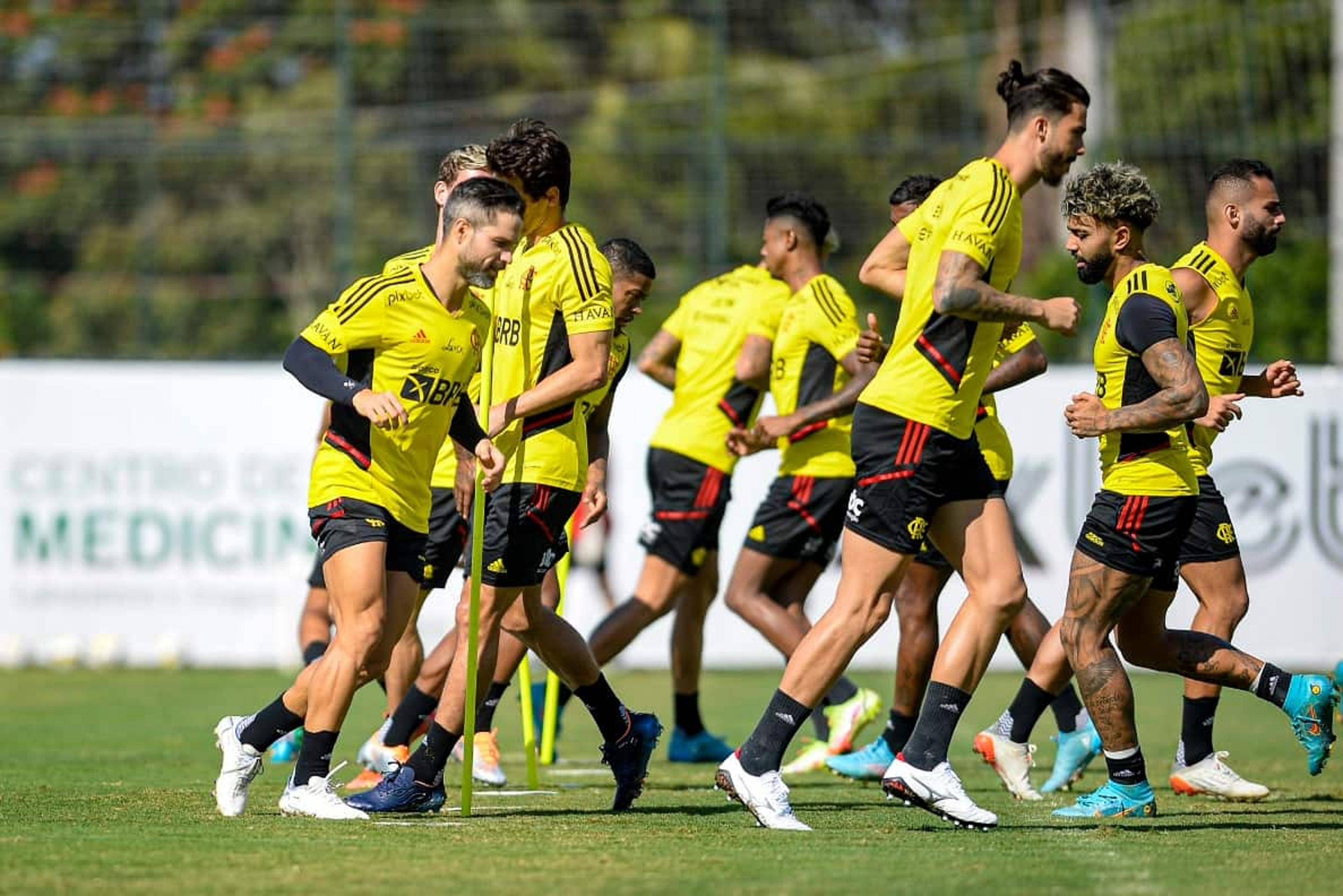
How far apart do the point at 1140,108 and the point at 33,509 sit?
12.7 meters

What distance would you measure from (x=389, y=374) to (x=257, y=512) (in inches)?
360

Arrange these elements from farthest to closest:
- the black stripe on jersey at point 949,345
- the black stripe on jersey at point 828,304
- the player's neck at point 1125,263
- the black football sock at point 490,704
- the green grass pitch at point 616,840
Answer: the black stripe on jersey at point 828,304
the black football sock at point 490,704
the player's neck at point 1125,263
the black stripe on jersey at point 949,345
the green grass pitch at point 616,840

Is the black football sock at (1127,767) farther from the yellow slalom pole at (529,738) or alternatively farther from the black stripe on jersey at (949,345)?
the yellow slalom pole at (529,738)

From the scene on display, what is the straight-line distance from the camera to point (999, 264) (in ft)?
23.1

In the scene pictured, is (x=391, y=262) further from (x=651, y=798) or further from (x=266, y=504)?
(x=266, y=504)

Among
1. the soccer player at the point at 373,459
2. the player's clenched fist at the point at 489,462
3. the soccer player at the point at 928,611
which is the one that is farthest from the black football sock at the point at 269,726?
the soccer player at the point at 928,611

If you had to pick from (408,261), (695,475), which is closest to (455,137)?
(695,475)

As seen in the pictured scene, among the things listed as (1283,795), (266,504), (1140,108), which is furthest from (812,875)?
(1140,108)

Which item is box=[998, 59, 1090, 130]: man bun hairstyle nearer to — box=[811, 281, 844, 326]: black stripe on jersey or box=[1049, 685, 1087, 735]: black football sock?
box=[811, 281, 844, 326]: black stripe on jersey

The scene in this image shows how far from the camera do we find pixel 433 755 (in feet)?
24.5

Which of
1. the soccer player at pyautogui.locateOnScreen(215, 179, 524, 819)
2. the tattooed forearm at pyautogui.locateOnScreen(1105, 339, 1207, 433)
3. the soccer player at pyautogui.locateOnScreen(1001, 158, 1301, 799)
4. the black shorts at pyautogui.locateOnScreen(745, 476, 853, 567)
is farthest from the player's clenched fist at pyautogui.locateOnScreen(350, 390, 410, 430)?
the black shorts at pyautogui.locateOnScreen(745, 476, 853, 567)

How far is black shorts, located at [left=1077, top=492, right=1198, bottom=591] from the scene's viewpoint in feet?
24.3

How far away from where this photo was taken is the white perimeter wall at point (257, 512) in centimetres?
1572

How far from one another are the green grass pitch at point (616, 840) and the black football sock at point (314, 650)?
56 centimetres
